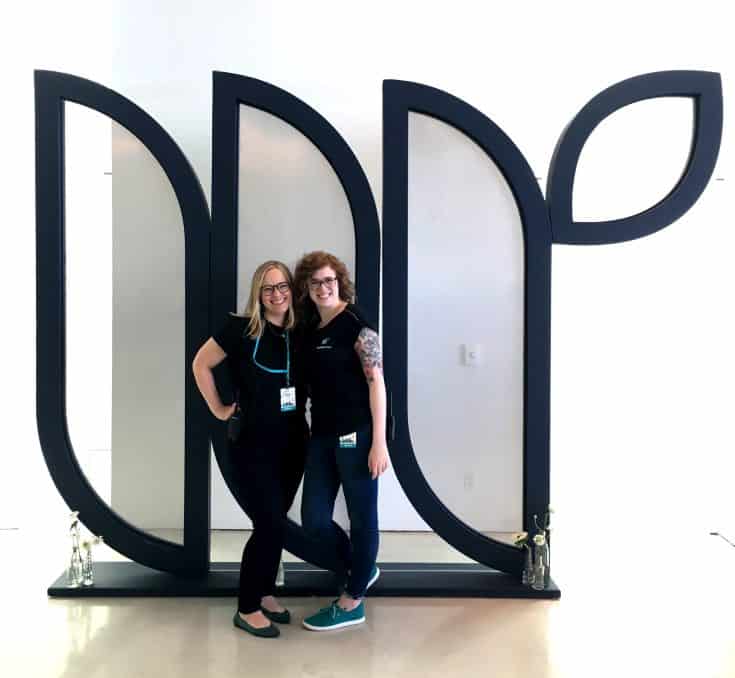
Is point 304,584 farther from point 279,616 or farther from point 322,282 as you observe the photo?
point 322,282

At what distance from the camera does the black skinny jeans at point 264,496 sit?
7.74ft

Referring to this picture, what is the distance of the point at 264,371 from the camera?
7.81ft

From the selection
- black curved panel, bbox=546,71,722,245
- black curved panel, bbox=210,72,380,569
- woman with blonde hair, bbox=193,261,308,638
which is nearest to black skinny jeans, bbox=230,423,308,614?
woman with blonde hair, bbox=193,261,308,638

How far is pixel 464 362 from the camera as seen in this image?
112 inches

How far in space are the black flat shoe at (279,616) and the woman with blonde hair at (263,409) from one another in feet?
0.29

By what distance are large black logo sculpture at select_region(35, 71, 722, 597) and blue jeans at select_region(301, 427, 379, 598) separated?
27 cm

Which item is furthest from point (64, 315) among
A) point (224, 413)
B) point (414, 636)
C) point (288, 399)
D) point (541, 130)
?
point (541, 130)

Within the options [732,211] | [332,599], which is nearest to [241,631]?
[332,599]

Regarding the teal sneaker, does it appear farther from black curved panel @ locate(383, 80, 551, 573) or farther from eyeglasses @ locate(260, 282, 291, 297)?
eyeglasses @ locate(260, 282, 291, 297)

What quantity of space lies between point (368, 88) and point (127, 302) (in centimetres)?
180

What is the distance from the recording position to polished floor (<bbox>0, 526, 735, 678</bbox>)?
222 cm

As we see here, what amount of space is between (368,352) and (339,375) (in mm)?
143

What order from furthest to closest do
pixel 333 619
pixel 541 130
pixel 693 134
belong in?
pixel 541 130, pixel 693 134, pixel 333 619

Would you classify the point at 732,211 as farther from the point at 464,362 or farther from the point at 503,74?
the point at 464,362
